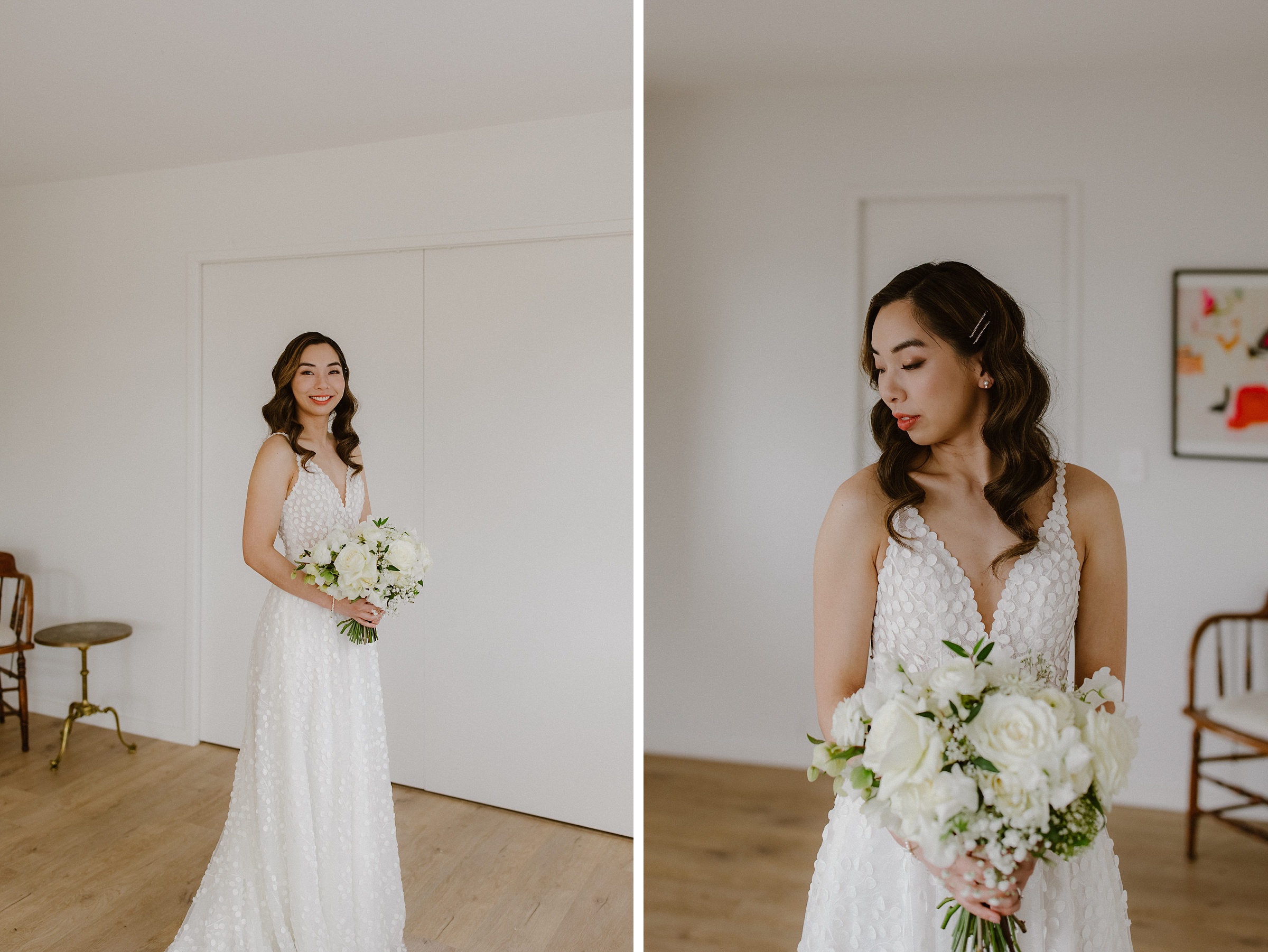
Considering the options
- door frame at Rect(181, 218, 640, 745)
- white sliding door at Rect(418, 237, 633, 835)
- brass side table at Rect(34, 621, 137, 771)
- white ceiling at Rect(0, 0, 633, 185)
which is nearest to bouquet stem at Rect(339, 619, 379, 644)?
white sliding door at Rect(418, 237, 633, 835)

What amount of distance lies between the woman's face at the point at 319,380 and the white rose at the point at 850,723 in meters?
1.13

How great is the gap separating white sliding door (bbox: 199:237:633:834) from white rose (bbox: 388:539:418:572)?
0.07 meters

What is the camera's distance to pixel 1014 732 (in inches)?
30.2

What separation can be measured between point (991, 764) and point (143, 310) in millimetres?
1674

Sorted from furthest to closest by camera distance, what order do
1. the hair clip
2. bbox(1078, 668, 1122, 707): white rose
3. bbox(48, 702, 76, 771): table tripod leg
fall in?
bbox(48, 702, 76, 771): table tripod leg
the hair clip
bbox(1078, 668, 1122, 707): white rose

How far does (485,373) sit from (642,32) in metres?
0.73

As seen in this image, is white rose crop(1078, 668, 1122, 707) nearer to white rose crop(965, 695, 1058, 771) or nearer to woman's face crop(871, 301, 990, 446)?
white rose crop(965, 695, 1058, 771)

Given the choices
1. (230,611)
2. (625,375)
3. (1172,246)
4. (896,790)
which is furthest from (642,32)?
(230,611)

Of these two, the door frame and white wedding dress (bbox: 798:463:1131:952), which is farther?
the door frame

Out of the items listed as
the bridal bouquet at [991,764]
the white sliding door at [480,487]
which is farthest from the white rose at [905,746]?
the white sliding door at [480,487]

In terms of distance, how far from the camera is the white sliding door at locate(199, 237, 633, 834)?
1.52 metres

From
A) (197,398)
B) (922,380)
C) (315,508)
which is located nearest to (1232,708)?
(922,380)

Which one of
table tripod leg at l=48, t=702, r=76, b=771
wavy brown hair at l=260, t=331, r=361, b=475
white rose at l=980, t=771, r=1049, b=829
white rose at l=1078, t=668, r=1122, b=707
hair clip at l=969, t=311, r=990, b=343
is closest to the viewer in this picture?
white rose at l=980, t=771, r=1049, b=829

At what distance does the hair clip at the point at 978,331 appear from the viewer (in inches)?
38.5
